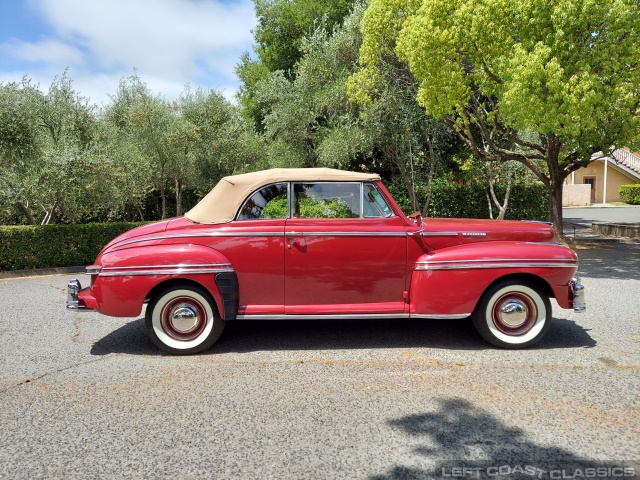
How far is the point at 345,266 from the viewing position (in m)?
4.88

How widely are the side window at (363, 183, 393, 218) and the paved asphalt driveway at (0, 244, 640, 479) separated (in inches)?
54.3

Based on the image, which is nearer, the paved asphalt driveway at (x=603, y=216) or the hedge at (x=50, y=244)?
the hedge at (x=50, y=244)

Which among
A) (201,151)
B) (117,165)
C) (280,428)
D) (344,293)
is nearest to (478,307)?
(344,293)

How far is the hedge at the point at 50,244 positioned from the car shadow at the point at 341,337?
6.10m

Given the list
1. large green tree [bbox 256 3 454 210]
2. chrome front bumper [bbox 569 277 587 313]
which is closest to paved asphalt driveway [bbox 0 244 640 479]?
chrome front bumper [bbox 569 277 587 313]

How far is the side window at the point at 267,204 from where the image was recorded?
4.99 m

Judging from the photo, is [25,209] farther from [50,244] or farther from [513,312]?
[513,312]

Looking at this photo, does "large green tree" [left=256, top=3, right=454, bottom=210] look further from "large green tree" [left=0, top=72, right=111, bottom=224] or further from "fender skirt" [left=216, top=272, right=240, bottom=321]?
"fender skirt" [left=216, top=272, right=240, bottom=321]

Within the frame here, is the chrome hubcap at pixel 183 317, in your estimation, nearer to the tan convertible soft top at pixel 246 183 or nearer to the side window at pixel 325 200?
the tan convertible soft top at pixel 246 183

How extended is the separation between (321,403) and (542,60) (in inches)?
315

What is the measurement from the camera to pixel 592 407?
356cm

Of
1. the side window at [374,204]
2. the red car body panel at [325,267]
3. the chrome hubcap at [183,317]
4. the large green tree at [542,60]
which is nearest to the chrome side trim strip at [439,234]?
the red car body panel at [325,267]

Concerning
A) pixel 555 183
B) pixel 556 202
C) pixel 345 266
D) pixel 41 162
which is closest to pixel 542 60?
pixel 555 183

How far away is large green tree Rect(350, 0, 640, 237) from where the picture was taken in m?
8.85
